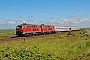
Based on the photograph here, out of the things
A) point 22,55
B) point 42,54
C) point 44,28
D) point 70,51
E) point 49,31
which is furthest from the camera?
point 49,31

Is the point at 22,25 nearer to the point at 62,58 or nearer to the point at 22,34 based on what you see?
the point at 22,34

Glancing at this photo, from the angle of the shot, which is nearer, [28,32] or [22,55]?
[22,55]

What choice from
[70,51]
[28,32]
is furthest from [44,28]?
[70,51]

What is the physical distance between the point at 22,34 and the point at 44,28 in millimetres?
17263

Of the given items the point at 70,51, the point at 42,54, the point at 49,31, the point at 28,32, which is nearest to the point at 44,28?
the point at 49,31

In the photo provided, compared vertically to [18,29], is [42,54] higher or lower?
lower

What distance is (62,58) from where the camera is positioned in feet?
87.1

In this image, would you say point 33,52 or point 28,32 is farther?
point 28,32

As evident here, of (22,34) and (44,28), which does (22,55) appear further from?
(44,28)

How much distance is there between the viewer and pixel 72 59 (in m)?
26.9

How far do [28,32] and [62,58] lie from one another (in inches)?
1254

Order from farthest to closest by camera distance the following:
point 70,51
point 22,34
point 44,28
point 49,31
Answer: point 49,31 < point 44,28 < point 22,34 < point 70,51

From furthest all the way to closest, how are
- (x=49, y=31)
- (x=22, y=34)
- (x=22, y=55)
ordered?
(x=49, y=31) < (x=22, y=34) < (x=22, y=55)

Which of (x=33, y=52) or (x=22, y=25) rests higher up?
(x=22, y=25)
